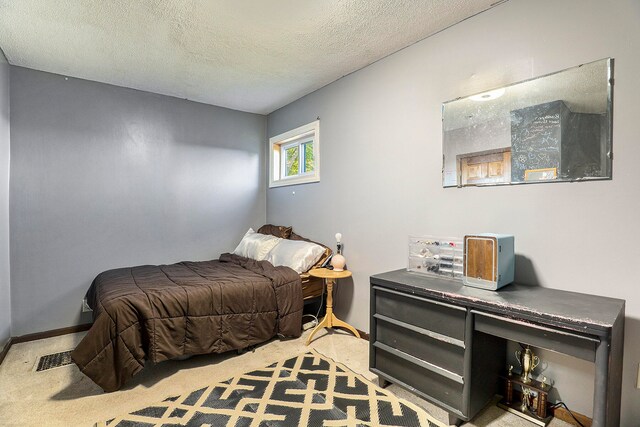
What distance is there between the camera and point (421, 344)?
1806 millimetres

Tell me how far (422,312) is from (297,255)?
1486 millimetres

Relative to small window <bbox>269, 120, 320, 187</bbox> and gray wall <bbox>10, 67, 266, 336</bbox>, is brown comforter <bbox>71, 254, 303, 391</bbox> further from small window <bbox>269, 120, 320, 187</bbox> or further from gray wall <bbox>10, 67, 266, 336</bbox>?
small window <bbox>269, 120, 320, 187</bbox>

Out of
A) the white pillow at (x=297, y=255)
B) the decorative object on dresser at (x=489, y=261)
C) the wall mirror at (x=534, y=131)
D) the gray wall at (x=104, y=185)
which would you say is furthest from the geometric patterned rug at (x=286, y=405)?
the gray wall at (x=104, y=185)

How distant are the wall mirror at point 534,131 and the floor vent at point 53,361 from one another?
3.19 m

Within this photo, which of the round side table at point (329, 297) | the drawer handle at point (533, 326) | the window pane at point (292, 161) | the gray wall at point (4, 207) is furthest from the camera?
the window pane at point (292, 161)

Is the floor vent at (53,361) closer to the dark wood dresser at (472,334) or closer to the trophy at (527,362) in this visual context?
the dark wood dresser at (472,334)

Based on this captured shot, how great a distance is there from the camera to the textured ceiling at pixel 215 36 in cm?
200

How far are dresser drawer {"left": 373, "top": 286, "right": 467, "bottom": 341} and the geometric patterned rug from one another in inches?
19.7

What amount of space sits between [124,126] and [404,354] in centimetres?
345

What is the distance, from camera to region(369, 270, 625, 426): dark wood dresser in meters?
1.25

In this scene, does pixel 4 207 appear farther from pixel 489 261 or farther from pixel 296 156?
pixel 489 261

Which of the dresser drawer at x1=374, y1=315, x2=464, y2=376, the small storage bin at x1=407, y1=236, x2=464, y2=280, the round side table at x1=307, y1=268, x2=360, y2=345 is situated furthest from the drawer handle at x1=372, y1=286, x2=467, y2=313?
the round side table at x1=307, y1=268, x2=360, y2=345

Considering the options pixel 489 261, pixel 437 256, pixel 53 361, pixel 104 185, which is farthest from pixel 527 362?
pixel 104 185

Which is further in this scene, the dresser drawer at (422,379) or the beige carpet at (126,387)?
the beige carpet at (126,387)
